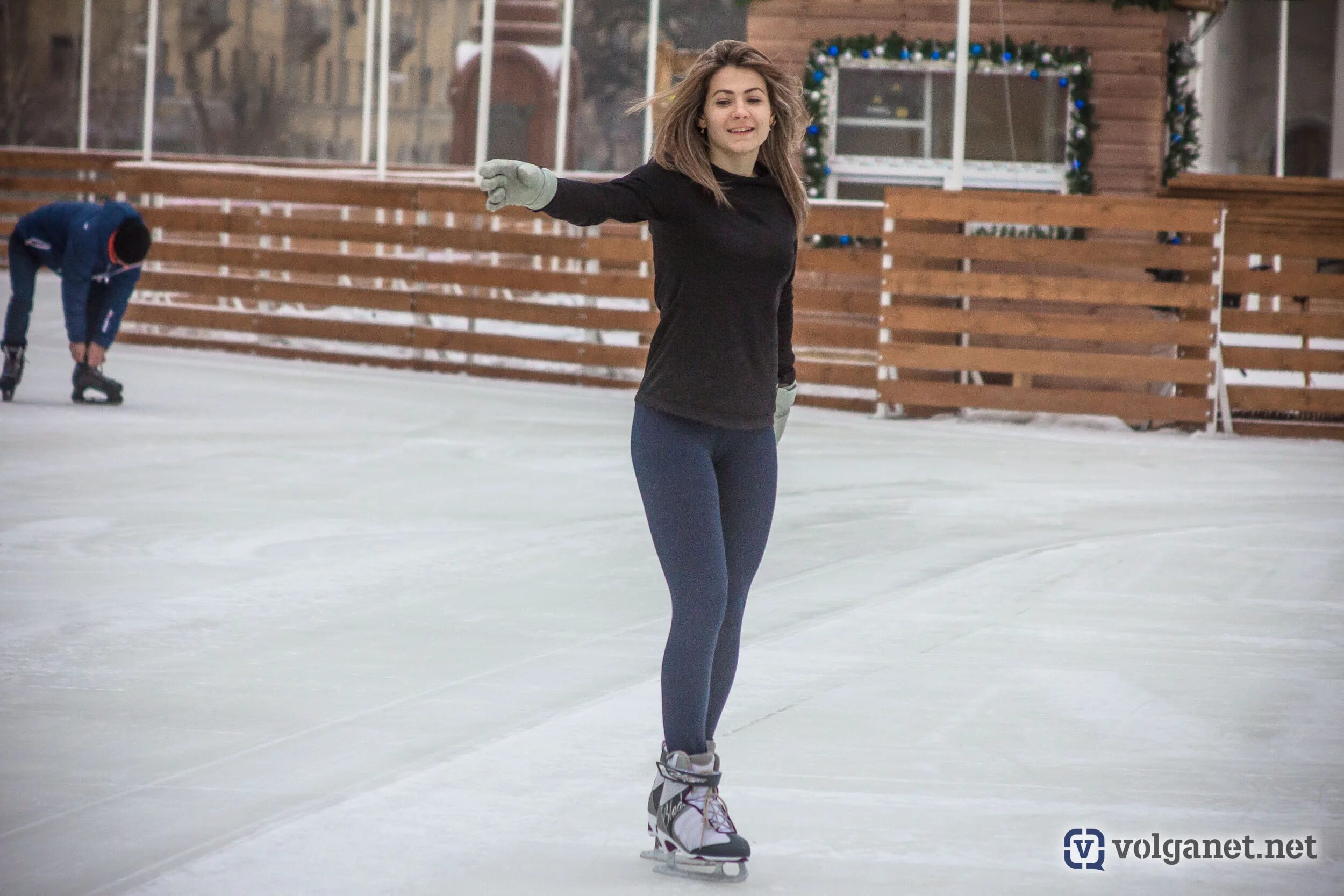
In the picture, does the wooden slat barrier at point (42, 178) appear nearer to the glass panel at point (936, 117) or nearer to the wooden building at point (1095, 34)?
the wooden building at point (1095, 34)

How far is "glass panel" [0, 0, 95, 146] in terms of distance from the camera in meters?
29.7

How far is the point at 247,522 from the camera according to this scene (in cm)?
723

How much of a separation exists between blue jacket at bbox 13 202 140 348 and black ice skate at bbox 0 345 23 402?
0.48 m

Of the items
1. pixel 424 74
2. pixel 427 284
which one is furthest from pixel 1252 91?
pixel 427 284

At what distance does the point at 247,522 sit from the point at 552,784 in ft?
12.1

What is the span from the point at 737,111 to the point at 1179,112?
1231 cm

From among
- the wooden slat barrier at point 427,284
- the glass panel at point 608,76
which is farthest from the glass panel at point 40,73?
the wooden slat barrier at point 427,284

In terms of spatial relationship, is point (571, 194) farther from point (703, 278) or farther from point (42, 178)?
point (42, 178)

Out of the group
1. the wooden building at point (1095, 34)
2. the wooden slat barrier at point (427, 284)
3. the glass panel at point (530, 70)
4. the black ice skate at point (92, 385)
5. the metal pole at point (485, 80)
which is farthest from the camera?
the glass panel at point (530, 70)

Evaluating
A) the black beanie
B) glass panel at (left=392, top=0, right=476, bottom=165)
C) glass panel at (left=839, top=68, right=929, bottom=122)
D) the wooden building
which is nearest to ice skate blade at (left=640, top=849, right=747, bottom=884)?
A: the black beanie

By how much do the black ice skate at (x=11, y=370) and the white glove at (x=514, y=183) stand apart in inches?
330

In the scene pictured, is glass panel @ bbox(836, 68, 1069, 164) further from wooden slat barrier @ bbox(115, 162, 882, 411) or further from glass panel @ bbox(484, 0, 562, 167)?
glass panel @ bbox(484, 0, 562, 167)

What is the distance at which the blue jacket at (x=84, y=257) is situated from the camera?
10.4 metres

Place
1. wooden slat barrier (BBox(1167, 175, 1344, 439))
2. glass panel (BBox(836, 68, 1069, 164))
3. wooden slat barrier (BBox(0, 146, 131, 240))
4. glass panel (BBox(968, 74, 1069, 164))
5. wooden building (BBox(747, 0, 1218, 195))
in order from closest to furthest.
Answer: wooden slat barrier (BBox(1167, 175, 1344, 439)) → wooden building (BBox(747, 0, 1218, 195)) → glass panel (BBox(968, 74, 1069, 164)) → glass panel (BBox(836, 68, 1069, 164)) → wooden slat barrier (BBox(0, 146, 131, 240))
